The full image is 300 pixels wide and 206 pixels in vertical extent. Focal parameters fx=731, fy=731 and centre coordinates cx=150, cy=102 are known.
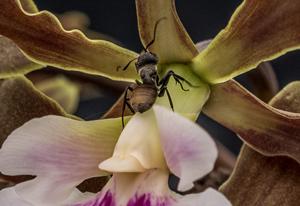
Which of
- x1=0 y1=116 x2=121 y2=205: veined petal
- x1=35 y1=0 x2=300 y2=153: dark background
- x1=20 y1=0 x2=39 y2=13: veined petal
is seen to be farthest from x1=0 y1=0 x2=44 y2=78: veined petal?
x1=35 y1=0 x2=300 y2=153: dark background

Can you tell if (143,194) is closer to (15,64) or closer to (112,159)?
(112,159)

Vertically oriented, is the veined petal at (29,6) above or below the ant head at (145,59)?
above

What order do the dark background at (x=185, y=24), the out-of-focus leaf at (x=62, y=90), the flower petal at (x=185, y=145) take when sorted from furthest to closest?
the dark background at (x=185, y=24), the out-of-focus leaf at (x=62, y=90), the flower petal at (x=185, y=145)

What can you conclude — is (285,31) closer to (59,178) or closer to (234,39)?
(234,39)

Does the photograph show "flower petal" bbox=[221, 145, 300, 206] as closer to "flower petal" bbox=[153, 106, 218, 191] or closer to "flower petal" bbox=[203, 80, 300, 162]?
"flower petal" bbox=[203, 80, 300, 162]

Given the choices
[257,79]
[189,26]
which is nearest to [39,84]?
[257,79]

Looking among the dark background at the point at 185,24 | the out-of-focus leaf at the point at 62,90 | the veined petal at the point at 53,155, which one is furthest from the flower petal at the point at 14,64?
the dark background at the point at 185,24

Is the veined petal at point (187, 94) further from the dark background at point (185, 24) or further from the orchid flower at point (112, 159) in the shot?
the dark background at point (185, 24)

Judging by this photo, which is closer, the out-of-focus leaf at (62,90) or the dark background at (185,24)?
the out-of-focus leaf at (62,90)
